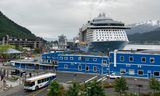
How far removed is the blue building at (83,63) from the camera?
39.9 metres

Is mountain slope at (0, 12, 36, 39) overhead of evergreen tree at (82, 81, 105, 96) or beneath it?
overhead

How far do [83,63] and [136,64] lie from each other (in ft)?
26.7

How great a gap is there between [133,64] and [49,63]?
1532 centimetres

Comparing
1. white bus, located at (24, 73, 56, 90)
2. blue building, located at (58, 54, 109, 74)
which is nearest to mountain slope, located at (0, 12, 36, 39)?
blue building, located at (58, 54, 109, 74)

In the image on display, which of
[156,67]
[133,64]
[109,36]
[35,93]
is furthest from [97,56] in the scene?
[109,36]

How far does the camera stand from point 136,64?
123 ft

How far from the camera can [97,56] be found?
40.2 metres

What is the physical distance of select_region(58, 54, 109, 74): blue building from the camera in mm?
39938

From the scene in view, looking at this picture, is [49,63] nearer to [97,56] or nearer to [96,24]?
[97,56]

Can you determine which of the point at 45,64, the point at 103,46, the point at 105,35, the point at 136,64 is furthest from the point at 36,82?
the point at 105,35

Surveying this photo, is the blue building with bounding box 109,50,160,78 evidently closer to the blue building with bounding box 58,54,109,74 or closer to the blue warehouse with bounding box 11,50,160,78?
the blue warehouse with bounding box 11,50,160,78

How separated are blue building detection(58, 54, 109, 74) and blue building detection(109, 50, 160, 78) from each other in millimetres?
1430

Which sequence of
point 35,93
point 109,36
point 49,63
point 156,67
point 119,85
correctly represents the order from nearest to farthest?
point 119,85 < point 35,93 < point 156,67 < point 49,63 < point 109,36

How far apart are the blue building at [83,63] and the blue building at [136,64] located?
1430mm
